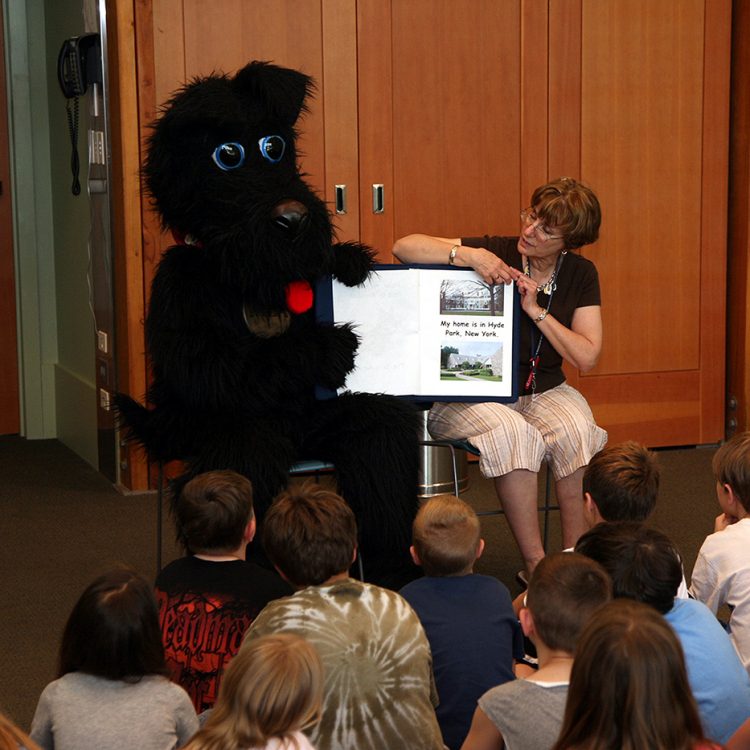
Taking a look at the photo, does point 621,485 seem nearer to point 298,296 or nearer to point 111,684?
point 298,296

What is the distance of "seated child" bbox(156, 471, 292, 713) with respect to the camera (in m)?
2.06

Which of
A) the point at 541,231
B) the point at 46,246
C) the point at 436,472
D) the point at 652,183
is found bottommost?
the point at 436,472

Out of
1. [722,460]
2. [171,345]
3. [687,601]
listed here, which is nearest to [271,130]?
[171,345]

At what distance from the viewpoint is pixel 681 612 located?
1852 millimetres

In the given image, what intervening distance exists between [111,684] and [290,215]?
53.7 inches

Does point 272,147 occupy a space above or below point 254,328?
above

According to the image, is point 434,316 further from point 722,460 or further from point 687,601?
point 687,601

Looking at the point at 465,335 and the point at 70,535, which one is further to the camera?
the point at 70,535

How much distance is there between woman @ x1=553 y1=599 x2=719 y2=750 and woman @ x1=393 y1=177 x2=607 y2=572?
1753 mm

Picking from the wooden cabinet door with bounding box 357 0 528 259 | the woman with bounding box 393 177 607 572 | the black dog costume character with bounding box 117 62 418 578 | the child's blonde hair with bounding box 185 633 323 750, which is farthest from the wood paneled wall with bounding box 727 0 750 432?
the child's blonde hair with bounding box 185 633 323 750

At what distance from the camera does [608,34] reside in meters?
4.83

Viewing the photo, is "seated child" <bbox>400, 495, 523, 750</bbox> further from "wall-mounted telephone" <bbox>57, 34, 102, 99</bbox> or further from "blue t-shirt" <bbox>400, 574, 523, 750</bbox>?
"wall-mounted telephone" <bbox>57, 34, 102, 99</bbox>

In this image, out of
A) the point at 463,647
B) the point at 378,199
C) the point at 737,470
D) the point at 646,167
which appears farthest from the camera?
the point at 646,167

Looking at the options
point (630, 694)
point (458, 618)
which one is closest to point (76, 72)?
point (458, 618)
